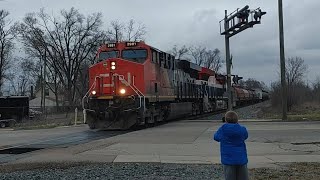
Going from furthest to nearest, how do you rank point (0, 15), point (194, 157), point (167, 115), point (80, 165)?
1. point (0, 15)
2. point (167, 115)
3. point (194, 157)
4. point (80, 165)

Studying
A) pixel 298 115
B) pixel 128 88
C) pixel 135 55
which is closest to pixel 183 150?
pixel 128 88

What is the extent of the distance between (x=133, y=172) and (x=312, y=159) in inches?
201

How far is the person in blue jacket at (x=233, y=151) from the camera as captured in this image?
294 inches

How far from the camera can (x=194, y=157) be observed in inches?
516

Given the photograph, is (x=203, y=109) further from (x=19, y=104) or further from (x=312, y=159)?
(x=312, y=159)

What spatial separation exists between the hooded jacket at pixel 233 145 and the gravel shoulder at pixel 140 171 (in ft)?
7.26

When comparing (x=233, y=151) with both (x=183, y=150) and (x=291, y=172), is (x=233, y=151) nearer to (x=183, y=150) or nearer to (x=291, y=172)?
(x=291, y=172)

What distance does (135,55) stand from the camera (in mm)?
24469

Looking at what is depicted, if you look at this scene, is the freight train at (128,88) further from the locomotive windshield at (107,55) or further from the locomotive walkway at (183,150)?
the locomotive walkway at (183,150)

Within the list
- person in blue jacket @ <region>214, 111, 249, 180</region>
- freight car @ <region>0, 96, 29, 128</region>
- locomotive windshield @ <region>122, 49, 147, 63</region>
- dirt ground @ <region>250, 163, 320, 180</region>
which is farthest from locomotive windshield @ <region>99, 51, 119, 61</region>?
freight car @ <region>0, 96, 29, 128</region>

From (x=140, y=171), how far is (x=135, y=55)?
47.3ft

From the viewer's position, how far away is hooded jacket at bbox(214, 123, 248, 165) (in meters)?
7.48

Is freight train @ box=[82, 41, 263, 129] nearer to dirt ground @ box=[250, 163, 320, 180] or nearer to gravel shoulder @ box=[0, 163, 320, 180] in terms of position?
gravel shoulder @ box=[0, 163, 320, 180]

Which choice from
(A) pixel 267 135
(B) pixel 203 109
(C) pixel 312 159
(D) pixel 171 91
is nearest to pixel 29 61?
(B) pixel 203 109
